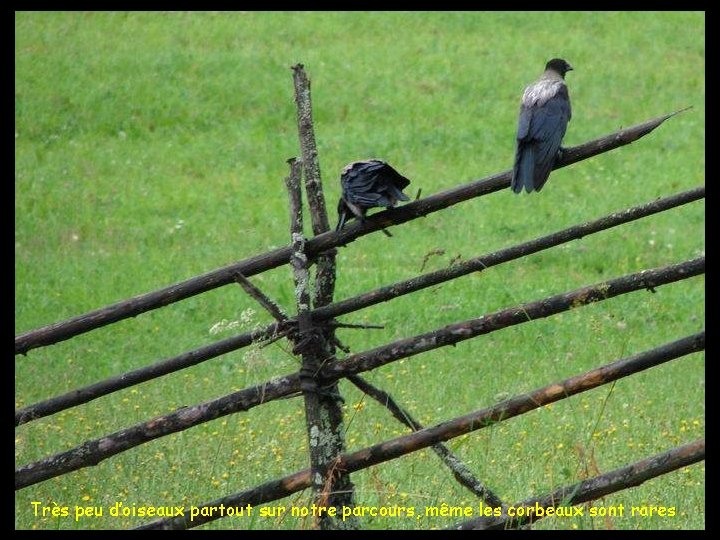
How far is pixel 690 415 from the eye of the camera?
7.15 meters

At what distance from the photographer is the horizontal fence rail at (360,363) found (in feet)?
14.2

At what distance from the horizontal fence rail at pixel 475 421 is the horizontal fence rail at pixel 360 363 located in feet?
0.94

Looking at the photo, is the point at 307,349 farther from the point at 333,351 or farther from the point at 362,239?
the point at 362,239

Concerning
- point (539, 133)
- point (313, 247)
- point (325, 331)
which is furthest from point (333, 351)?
point (539, 133)

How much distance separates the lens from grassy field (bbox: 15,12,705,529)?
20.4ft

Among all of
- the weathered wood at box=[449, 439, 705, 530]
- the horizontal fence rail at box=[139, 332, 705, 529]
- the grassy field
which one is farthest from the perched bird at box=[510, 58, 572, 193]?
the weathered wood at box=[449, 439, 705, 530]

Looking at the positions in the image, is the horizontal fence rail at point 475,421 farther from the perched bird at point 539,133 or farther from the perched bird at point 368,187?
the perched bird at point 539,133

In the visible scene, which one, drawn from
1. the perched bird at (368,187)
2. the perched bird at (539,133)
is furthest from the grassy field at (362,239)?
the perched bird at (539,133)

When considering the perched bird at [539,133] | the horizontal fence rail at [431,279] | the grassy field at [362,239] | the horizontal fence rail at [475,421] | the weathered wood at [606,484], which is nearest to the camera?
the weathered wood at [606,484]

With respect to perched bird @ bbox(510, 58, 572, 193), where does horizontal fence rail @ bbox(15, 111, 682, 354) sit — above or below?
below

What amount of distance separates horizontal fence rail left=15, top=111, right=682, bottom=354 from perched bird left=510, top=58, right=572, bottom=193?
0.31m

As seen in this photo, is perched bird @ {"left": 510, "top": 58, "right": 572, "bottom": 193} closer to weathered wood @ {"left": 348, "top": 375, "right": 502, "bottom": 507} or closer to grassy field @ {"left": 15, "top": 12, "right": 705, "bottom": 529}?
grassy field @ {"left": 15, "top": 12, "right": 705, "bottom": 529}

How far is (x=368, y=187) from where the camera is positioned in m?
4.60

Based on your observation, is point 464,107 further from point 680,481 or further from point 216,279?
point 216,279
